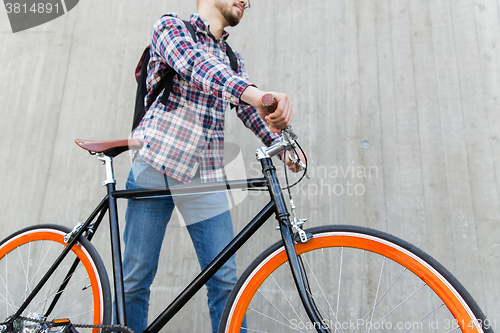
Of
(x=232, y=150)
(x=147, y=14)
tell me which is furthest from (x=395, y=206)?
(x=147, y=14)

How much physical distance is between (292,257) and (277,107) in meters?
0.36

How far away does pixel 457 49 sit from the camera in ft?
4.72

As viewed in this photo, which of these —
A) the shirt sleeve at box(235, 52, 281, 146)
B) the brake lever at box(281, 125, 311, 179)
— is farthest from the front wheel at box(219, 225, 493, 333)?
the shirt sleeve at box(235, 52, 281, 146)

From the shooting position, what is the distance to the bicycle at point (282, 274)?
26.6 inches

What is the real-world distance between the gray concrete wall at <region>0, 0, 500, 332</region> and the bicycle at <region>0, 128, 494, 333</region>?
221 mm

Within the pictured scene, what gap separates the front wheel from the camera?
0.72 metres

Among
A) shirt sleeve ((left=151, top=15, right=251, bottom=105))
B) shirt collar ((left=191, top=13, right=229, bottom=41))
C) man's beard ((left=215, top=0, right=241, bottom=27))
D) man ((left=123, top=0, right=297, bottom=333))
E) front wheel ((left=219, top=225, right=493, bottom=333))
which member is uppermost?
man's beard ((left=215, top=0, right=241, bottom=27))

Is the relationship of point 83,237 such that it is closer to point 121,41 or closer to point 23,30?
point 121,41

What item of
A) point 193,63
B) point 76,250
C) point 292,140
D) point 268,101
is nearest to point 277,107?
point 268,101

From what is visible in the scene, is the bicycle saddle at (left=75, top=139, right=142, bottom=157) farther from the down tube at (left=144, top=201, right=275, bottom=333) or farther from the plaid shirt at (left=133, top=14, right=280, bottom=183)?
the down tube at (left=144, top=201, right=275, bottom=333)

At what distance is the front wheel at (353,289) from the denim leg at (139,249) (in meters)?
0.35

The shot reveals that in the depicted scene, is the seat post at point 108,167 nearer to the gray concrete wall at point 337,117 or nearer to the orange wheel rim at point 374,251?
the orange wheel rim at point 374,251

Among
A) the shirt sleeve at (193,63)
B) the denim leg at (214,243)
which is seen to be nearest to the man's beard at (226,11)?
the shirt sleeve at (193,63)

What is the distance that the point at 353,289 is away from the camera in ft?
4.41
